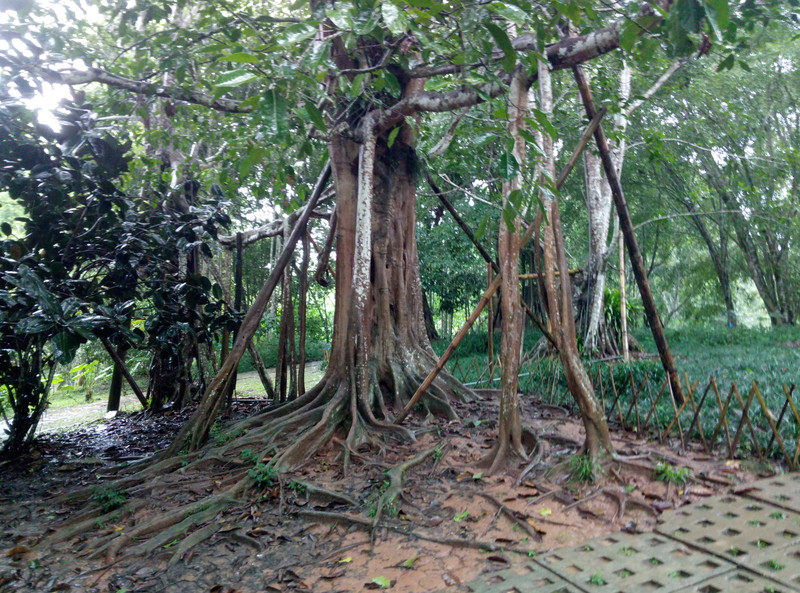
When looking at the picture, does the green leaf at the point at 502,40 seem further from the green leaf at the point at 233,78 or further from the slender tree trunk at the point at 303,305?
the slender tree trunk at the point at 303,305

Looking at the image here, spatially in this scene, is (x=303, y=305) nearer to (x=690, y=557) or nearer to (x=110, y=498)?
(x=110, y=498)

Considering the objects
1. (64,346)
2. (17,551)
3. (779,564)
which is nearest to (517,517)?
(779,564)

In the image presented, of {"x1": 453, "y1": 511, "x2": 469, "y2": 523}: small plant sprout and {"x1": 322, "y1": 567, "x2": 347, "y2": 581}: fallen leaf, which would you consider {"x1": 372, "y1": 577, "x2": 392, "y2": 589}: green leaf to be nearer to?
{"x1": 322, "y1": 567, "x2": 347, "y2": 581}: fallen leaf

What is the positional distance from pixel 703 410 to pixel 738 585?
9.59ft

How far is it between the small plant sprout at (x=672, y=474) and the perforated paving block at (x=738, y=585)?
1.05m

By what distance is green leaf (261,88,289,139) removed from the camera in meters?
2.63

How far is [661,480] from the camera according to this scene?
12.6 feet

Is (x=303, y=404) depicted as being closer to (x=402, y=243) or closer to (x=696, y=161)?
(x=402, y=243)

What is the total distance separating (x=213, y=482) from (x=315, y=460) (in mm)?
864

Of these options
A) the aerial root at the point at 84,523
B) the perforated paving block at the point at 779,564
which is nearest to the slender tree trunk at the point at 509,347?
the perforated paving block at the point at 779,564

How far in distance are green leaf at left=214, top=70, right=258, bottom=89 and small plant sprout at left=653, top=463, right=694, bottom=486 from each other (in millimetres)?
3578

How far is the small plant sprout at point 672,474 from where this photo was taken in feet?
12.4

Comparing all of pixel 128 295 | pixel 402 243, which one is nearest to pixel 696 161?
pixel 402 243

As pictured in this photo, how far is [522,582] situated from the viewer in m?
2.89
